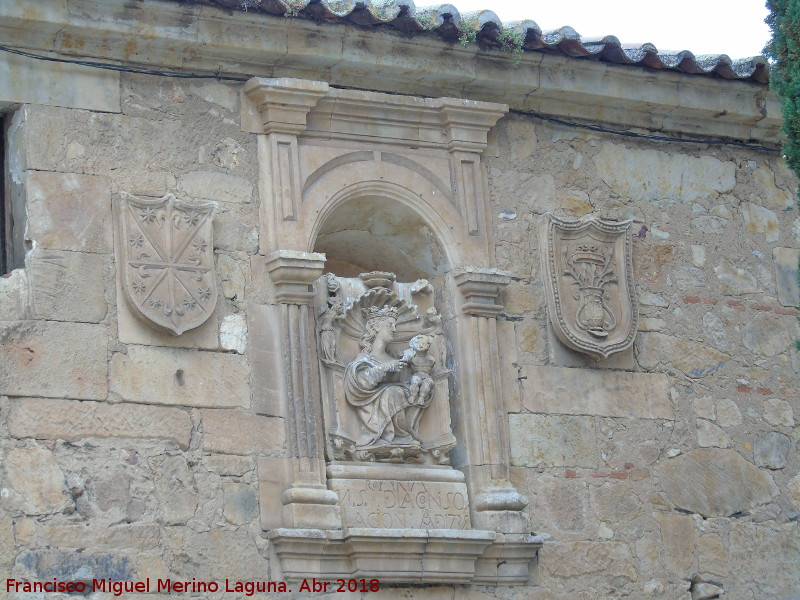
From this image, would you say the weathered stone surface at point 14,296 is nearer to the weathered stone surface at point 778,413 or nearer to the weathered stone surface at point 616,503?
the weathered stone surface at point 616,503

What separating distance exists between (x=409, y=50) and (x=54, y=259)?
6.53 ft

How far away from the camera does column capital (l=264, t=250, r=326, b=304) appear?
763 centimetres

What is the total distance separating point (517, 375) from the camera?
8.16m

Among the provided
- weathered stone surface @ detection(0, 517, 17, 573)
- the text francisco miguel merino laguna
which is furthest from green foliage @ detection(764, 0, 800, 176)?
weathered stone surface @ detection(0, 517, 17, 573)

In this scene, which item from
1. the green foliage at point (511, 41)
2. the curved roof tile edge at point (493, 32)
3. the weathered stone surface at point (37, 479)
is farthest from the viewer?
the green foliage at point (511, 41)

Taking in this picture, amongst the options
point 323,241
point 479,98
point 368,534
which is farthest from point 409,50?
point 368,534

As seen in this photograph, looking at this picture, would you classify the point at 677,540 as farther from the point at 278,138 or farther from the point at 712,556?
the point at 278,138

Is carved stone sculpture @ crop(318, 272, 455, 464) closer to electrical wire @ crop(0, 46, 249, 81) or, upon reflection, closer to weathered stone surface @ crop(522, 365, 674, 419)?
weathered stone surface @ crop(522, 365, 674, 419)

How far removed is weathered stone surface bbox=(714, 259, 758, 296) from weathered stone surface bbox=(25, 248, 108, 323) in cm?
325

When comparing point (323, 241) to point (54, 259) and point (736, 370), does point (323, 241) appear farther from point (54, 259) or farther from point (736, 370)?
point (736, 370)

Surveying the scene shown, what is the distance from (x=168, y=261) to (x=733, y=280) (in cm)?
304

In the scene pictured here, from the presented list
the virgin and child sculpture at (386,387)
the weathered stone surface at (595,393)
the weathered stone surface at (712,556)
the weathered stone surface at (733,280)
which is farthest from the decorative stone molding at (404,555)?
the weathered stone surface at (733,280)

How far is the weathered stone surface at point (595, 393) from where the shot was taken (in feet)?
26.8

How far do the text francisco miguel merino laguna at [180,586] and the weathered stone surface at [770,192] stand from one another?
10.2 feet
